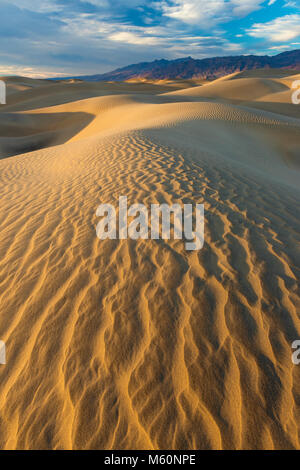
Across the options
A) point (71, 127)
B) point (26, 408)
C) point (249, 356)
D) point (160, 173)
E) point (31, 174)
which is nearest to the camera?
point (26, 408)

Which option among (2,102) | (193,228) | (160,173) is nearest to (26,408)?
(193,228)

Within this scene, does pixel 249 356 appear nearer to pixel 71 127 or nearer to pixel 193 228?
pixel 193 228

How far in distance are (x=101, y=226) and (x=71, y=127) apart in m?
18.4

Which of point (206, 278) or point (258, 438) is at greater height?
point (206, 278)

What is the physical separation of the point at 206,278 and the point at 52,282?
1.56m

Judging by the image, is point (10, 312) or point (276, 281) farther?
point (276, 281)

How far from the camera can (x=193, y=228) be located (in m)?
3.55

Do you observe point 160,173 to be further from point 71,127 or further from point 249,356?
point 71,127

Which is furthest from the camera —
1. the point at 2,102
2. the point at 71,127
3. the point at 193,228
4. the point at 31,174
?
the point at 2,102

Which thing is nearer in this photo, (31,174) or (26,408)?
(26,408)

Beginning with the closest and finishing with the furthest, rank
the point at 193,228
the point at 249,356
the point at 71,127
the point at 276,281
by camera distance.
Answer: the point at 249,356 → the point at 276,281 → the point at 193,228 → the point at 71,127

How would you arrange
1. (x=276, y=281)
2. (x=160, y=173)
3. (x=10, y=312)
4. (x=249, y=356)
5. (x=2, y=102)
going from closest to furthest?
(x=249, y=356) → (x=10, y=312) → (x=276, y=281) → (x=160, y=173) → (x=2, y=102)

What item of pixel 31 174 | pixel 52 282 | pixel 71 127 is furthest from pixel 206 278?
pixel 71 127

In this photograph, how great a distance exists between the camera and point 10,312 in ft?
8.22
